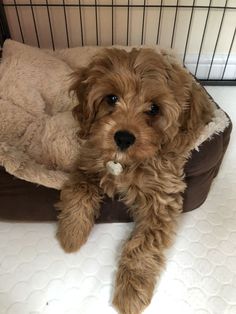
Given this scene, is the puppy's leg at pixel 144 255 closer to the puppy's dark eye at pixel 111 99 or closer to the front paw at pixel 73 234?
the front paw at pixel 73 234

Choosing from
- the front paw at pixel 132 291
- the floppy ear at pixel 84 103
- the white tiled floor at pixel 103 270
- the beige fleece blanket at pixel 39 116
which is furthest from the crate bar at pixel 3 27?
the front paw at pixel 132 291

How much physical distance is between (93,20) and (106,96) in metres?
1.31

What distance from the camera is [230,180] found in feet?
6.40

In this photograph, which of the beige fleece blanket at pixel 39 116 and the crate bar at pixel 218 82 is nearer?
the beige fleece blanket at pixel 39 116

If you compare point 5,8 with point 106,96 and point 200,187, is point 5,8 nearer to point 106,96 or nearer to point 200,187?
point 106,96

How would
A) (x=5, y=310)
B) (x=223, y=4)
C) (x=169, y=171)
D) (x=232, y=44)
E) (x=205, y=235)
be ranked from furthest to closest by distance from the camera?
1. (x=232, y=44)
2. (x=223, y=4)
3. (x=205, y=235)
4. (x=169, y=171)
5. (x=5, y=310)

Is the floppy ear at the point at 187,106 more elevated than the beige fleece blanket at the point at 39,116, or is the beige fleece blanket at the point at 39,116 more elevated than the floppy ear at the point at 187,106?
the floppy ear at the point at 187,106

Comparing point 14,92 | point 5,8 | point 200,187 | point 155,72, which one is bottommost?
point 200,187

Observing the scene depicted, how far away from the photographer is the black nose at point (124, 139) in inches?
50.3

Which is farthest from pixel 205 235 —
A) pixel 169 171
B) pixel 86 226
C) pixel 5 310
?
pixel 5 310

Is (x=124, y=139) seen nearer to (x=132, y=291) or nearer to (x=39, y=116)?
(x=132, y=291)

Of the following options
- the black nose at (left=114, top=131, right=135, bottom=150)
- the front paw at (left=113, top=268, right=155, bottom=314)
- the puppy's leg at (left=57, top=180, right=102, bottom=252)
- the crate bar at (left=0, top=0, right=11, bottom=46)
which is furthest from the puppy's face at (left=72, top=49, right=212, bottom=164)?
the crate bar at (left=0, top=0, right=11, bottom=46)

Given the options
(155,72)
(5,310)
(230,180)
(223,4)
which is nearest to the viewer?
(155,72)

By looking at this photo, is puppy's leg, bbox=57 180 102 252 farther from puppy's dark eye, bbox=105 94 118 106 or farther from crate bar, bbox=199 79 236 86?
crate bar, bbox=199 79 236 86
